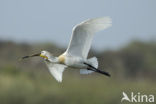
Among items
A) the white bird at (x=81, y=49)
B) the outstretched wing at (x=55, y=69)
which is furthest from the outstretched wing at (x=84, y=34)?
the outstretched wing at (x=55, y=69)

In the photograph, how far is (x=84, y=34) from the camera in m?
10.4

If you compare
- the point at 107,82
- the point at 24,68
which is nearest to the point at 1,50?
the point at 24,68

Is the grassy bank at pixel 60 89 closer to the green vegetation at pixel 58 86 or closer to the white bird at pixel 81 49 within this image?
the green vegetation at pixel 58 86

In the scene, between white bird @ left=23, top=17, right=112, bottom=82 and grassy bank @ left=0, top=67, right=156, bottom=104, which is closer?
white bird @ left=23, top=17, right=112, bottom=82

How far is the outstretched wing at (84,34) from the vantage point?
397 inches

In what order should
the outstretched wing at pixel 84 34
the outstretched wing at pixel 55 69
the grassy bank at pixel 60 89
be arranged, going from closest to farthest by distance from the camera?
1. the outstretched wing at pixel 84 34
2. the outstretched wing at pixel 55 69
3. the grassy bank at pixel 60 89

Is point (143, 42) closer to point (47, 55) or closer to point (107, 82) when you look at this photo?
point (107, 82)

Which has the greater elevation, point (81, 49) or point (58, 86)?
point (81, 49)

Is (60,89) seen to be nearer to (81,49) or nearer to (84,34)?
(81,49)

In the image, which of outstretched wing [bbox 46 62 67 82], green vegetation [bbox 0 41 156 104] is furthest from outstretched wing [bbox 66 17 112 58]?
green vegetation [bbox 0 41 156 104]

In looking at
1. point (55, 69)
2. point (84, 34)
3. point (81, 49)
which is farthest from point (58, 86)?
point (84, 34)

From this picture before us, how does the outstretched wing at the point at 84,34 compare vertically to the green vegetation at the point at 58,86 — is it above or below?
above

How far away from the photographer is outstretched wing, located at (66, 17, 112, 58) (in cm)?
1009

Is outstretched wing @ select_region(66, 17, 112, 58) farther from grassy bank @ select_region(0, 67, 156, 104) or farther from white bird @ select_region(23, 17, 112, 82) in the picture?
grassy bank @ select_region(0, 67, 156, 104)
